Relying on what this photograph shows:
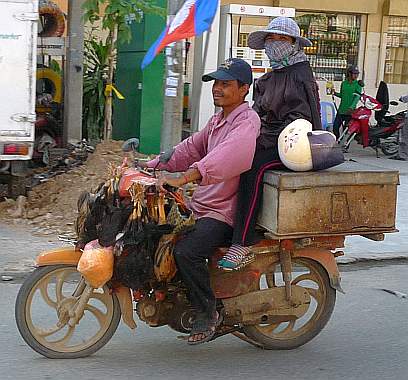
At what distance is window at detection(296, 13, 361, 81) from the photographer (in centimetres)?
1759

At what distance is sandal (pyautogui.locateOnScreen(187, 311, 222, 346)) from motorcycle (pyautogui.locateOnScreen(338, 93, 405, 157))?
9.73m

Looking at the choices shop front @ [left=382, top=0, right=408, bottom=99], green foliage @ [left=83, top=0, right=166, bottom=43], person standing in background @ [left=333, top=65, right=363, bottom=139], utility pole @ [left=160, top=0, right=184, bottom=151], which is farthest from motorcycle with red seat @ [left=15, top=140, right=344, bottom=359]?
shop front @ [left=382, top=0, right=408, bottom=99]

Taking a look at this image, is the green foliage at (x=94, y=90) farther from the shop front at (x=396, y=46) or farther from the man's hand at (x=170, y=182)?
the man's hand at (x=170, y=182)

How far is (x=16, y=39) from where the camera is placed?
7.97 meters

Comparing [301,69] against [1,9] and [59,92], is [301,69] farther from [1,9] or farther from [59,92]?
[59,92]

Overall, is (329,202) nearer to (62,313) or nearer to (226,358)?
(226,358)

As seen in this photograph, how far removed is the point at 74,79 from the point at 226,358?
7759 millimetres

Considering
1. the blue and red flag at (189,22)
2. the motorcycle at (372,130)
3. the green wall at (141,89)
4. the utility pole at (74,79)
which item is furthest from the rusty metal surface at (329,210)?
the motorcycle at (372,130)

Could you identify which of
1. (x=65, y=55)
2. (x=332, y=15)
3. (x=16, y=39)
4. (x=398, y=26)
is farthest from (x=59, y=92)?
(x=398, y=26)

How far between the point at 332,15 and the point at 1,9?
36.7ft

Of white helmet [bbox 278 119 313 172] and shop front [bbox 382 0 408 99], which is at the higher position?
shop front [bbox 382 0 408 99]

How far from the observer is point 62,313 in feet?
15.5

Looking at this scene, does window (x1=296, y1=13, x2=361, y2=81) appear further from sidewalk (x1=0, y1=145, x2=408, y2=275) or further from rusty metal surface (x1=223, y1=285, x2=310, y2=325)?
rusty metal surface (x1=223, y1=285, x2=310, y2=325)

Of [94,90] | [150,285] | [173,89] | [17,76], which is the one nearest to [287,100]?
[150,285]
